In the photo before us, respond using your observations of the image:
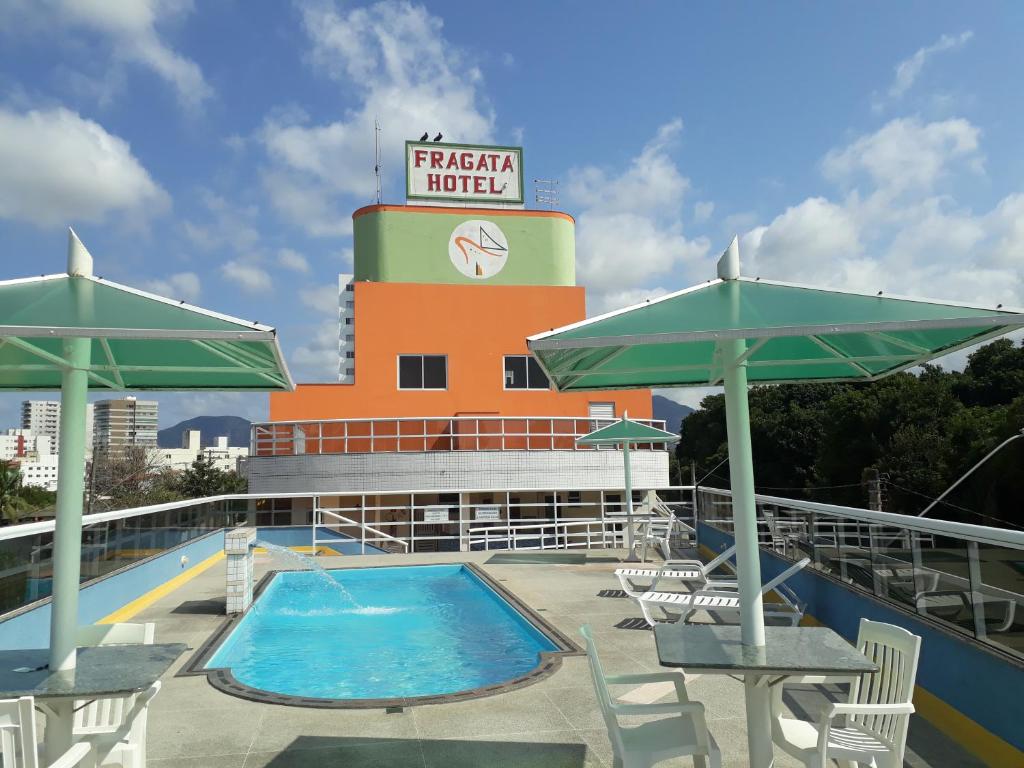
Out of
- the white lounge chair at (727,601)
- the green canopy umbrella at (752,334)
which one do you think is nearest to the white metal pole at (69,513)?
the green canopy umbrella at (752,334)

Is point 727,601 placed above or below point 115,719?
below

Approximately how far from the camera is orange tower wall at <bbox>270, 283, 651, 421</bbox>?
2528 centimetres

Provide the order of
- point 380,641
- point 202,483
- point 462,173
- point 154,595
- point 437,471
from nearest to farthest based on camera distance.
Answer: point 380,641 → point 154,595 → point 437,471 → point 462,173 → point 202,483

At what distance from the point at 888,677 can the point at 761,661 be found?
0.88 m

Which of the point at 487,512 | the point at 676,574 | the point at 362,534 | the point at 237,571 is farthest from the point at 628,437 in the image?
the point at 237,571

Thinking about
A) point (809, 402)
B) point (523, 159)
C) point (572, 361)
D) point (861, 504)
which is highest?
point (523, 159)

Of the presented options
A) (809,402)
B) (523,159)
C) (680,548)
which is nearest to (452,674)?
(680,548)

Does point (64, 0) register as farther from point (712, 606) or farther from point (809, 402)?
point (809, 402)

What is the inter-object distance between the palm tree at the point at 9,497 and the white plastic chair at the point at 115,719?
34.8m

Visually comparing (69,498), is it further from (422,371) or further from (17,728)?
(422,371)

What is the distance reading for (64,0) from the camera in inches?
335

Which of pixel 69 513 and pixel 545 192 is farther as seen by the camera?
pixel 545 192

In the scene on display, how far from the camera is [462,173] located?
1165 inches

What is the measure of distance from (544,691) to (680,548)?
11.0 meters
